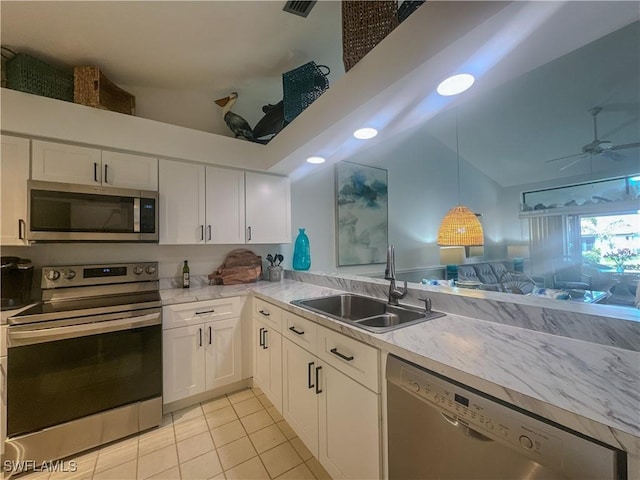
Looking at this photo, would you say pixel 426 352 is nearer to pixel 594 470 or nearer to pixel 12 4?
pixel 594 470

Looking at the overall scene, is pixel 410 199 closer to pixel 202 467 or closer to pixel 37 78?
pixel 202 467

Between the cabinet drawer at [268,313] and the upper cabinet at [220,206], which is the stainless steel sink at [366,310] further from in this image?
the upper cabinet at [220,206]

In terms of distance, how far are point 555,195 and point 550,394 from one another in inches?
267

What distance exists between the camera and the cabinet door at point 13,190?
1.66 m

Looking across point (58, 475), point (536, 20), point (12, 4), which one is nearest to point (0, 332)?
point (58, 475)

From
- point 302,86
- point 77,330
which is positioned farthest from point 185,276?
point 302,86

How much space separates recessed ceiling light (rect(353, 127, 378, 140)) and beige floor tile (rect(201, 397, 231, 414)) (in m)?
2.36

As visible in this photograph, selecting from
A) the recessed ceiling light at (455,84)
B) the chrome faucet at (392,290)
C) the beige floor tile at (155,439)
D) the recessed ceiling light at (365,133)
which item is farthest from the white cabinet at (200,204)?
the recessed ceiling light at (455,84)

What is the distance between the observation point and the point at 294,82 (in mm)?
2168

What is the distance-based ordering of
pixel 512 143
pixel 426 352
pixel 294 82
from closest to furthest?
pixel 426 352 < pixel 294 82 < pixel 512 143

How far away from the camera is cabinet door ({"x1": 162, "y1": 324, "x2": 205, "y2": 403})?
1910mm

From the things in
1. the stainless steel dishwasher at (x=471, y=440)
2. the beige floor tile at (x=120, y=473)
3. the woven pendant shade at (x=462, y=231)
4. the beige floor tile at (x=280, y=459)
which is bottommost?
the beige floor tile at (x=280, y=459)

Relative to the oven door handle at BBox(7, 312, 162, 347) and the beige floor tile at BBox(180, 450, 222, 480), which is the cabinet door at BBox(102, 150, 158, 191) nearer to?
the oven door handle at BBox(7, 312, 162, 347)

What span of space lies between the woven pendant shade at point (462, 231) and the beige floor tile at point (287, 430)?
3.08 metres
